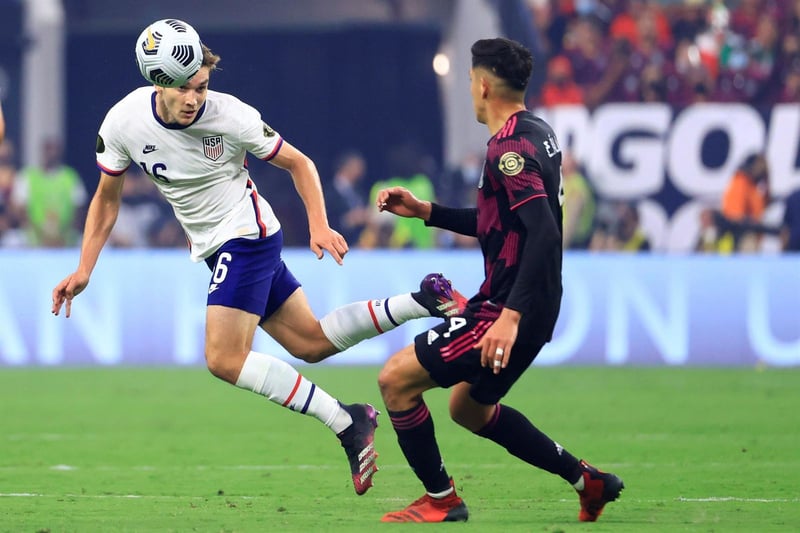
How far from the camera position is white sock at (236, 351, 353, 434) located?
23.3 feet

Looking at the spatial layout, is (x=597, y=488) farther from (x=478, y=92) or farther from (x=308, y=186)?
(x=308, y=186)

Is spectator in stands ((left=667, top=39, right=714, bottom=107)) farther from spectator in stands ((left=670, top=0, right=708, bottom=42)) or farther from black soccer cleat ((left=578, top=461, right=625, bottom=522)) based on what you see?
black soccer cleat ((left=578, top=461, right=625, bottom=522))

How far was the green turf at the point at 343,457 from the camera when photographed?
22.2 feet

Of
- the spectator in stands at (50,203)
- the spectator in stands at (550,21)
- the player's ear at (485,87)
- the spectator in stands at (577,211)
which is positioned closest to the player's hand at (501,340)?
the player's ear at (485,87)

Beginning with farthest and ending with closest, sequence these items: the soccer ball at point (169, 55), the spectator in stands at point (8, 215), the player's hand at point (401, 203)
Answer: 1. the spectator in stands at point (8, 215)
2. the soccer ball at point (169, 55)
3. the player's hand at point (401, 203)

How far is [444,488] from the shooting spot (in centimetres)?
659

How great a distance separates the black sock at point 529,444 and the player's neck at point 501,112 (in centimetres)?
128

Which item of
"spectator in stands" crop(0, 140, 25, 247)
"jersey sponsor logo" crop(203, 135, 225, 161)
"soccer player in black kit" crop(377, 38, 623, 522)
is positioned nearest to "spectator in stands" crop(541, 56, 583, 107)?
"spectator in stands" crop(0, 140, 25, 247)

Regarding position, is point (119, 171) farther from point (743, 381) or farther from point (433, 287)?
point (743, 381)

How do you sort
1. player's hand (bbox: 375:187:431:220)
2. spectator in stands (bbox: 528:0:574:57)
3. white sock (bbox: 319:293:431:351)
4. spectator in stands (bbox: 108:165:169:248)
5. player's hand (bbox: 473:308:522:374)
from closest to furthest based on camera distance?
player's hand (bbox: 473:308:522:374) < player's hand (bbox: 375:187:431:220) < white sock (bbox: 319:293:431:351) < spectator in stands (bbox: 108:165:169:248) < spectator in stands (bbox: 528:0:574:57)

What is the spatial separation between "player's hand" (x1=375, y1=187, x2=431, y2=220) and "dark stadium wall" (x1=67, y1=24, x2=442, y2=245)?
39.7ft

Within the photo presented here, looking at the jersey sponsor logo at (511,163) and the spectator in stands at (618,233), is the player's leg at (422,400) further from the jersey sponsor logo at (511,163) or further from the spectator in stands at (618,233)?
the spectator in stands at (618,233)

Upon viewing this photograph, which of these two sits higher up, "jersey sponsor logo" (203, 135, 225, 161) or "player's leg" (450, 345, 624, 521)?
"jersey sponsor logo" (203, 135, 225, 161)

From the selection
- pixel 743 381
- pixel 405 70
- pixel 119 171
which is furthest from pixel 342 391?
pixel 405 70
